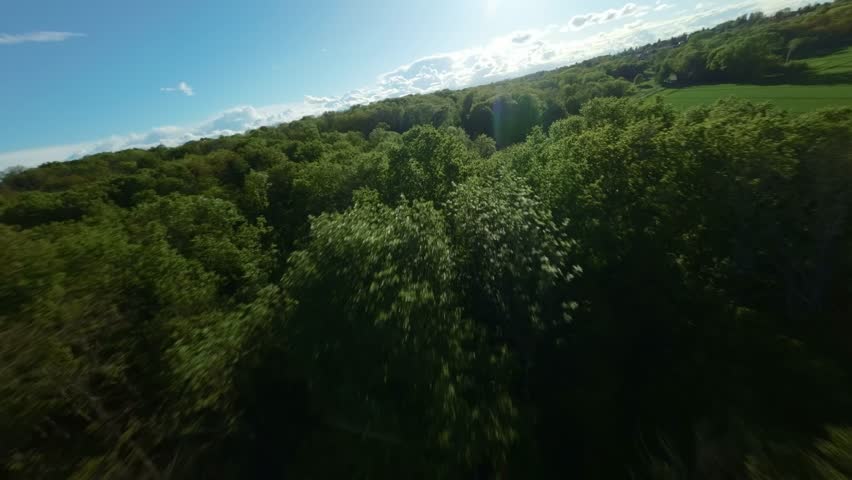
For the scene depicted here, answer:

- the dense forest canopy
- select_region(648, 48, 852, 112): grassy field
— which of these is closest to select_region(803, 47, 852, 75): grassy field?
select_region(648, 48, 852, 112): grassy field

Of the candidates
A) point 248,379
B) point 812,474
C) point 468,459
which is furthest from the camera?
point 248,379

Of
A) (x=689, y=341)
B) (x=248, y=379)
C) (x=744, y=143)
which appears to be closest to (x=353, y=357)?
(x=248, y=379)

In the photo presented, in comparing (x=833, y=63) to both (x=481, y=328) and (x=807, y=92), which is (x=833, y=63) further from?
(x=481, y=328)

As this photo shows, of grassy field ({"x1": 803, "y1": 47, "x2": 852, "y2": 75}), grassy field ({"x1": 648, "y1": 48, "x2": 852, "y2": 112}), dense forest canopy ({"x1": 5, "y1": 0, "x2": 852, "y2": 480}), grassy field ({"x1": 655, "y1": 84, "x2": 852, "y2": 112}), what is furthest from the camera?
grassy field ({"x1": 803, "y1": 47, "x2": 852, "y2": 75})

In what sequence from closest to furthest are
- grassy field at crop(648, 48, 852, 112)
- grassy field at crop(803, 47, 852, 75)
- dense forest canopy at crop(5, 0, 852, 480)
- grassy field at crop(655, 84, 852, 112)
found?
dense forest canopy at crop(5, 0, 852, 480) → grassy field at crop(655, 84, 852, 112) → grassy field at crop(648, 48, 852, 112) → grassy field at crop(803, 47, 852, 75)

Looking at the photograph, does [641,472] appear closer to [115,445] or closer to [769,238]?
[769,238]

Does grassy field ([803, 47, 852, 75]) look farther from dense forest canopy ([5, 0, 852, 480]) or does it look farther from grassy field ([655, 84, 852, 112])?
dense forest canopy ([5, 0, 852, 480])

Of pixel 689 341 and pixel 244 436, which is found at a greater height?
pixel 244 436

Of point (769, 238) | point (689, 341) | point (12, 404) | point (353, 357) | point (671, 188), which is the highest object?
point (12, 404)
